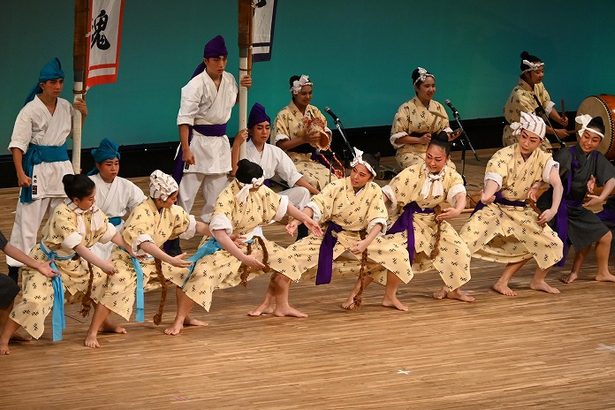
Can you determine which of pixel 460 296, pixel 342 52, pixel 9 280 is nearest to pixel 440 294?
pixel 460 296

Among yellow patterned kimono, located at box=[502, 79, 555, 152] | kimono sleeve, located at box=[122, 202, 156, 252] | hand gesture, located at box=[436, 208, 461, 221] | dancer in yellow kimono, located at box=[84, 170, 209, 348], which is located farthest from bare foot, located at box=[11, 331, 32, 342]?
yellow patterned kimono, located at box=[502, 79, 555, 152]

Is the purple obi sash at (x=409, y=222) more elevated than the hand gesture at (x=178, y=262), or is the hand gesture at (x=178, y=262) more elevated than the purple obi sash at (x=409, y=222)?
the purple obi sash at (x=409, y=222)

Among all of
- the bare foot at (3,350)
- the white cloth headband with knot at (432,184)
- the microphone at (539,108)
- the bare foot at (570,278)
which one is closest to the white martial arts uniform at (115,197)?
the bare foot at (3,350)

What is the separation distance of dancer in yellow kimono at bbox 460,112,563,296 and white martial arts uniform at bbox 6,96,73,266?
2246mm

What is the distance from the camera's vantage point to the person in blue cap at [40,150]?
7.79 metres

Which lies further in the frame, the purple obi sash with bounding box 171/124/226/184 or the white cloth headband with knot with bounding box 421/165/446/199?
the purple obi sash with bounding box 171/124/226/184

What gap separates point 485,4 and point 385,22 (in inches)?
38.7

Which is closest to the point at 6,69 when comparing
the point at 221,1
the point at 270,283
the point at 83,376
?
the point at 221,1

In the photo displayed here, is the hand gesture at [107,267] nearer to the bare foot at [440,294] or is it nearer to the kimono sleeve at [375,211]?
the kimono sleeve at [375,211]

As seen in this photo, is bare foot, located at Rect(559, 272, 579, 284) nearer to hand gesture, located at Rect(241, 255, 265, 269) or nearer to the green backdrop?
hand gesture, located at Rect(241, 255, 265, 269)

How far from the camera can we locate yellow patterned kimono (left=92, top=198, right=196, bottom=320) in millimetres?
6895

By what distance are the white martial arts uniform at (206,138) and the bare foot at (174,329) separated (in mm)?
1578

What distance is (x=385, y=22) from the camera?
1162 cm

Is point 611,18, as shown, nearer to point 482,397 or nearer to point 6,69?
point 6,69
